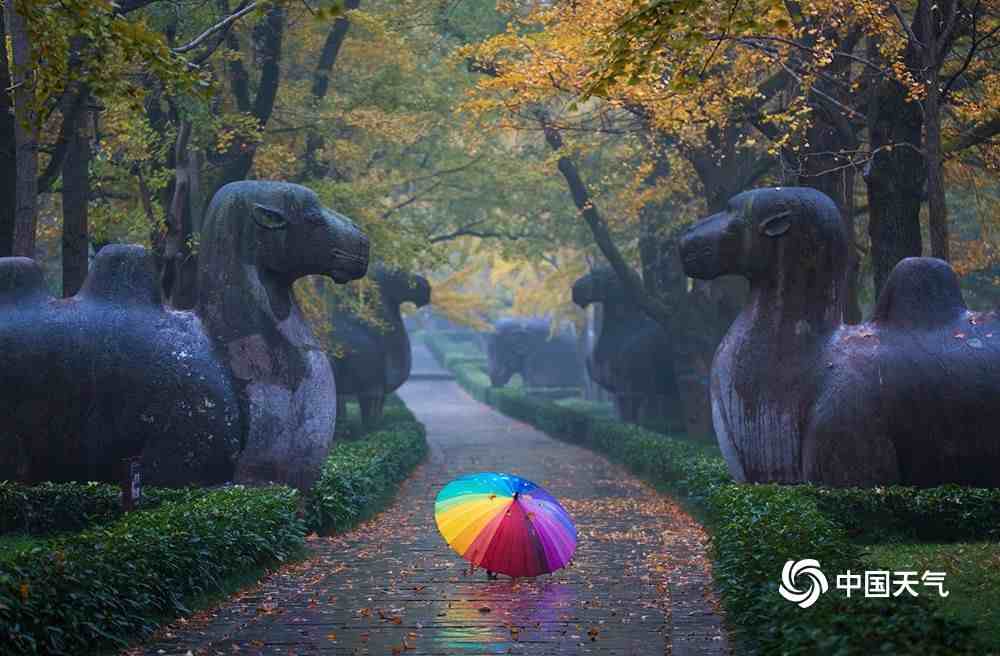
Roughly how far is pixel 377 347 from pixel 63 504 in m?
15.2

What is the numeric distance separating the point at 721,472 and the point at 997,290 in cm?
1795

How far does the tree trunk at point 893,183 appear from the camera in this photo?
49.7 feet

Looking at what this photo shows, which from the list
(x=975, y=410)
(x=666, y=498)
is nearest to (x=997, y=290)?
(x=666, y=498)

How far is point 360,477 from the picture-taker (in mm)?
16969

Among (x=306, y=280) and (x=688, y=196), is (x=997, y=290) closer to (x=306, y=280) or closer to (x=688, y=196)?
(x=688, y=196)

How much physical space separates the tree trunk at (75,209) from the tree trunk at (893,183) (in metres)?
9.53

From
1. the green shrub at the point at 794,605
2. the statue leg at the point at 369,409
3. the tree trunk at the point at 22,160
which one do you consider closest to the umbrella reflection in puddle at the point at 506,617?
the green shrub at the point at 794,605

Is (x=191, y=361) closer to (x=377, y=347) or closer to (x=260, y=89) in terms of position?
(x=260, y=89)

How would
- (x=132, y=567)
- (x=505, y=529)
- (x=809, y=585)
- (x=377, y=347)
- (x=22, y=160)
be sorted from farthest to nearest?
(x=377, y=347) → (x=22, y=160) → (x=505, y=529) → (x=132, y=567) → (x=809, y=585)

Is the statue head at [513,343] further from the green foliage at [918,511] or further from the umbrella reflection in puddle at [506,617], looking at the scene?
the umbrella reflection in puddle at [506,617]

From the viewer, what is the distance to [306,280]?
2338cm

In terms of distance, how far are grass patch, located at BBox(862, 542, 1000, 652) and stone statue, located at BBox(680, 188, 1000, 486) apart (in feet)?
4.56

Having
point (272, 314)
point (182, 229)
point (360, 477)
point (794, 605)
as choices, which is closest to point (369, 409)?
point (360, 477)

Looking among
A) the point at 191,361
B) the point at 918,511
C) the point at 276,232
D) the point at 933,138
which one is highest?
the point at 933,138
